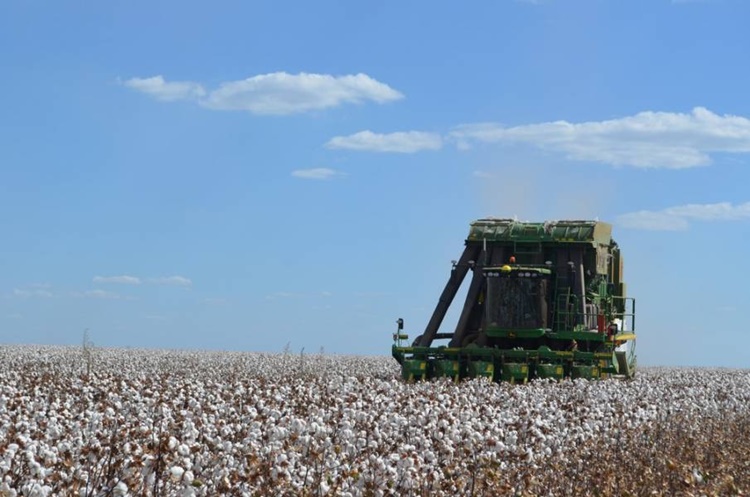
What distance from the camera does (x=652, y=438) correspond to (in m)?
15.5

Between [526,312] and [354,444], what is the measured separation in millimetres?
16740

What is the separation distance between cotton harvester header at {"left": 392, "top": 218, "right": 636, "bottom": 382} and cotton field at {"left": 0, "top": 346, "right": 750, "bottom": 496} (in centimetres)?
600

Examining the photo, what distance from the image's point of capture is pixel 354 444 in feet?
37.5

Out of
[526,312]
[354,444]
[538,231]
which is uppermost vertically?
[538,231]

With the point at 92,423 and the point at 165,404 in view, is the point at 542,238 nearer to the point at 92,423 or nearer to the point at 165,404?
the point at 165,404

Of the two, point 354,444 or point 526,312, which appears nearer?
point 354,444

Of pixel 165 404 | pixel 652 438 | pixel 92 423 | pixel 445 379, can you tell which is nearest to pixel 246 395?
pixel 165 404

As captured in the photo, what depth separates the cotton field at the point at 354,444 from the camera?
29.0 feet

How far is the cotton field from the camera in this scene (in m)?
8.84

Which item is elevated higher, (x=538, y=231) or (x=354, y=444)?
(x=538, y=231)

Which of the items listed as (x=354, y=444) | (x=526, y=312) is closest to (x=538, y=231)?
(x=526, y=312)

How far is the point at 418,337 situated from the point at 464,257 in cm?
227

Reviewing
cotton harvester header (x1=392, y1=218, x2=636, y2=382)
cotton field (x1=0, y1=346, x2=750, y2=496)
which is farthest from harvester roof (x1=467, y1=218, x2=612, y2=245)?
cotton field (x1=0, y1=346, x2=750, y2=496)

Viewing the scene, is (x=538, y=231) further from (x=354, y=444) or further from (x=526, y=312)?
(x=354, y=444)
